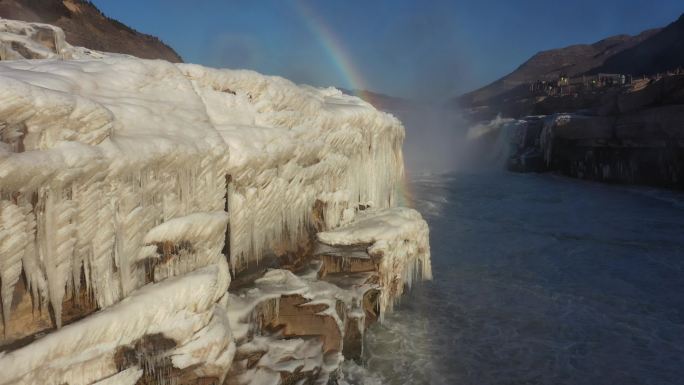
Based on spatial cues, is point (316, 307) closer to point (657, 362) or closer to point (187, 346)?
point (187, 346)

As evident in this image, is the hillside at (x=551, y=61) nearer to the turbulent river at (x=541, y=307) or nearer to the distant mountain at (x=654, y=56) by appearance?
the distant mountain at (x=654, y=56)

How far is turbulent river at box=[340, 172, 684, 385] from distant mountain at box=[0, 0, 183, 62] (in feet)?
63.9

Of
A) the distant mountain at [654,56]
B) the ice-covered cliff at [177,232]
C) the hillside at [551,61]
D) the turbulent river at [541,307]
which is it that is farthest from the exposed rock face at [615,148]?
the hillside at [551,61]

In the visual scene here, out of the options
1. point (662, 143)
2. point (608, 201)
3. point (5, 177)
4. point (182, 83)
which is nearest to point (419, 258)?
point (182, 83)

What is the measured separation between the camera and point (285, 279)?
6.22m

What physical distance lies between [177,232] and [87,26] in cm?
2469

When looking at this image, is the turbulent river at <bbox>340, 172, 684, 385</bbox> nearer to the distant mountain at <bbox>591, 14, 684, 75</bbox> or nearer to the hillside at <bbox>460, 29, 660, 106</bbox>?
the distant mountain at <bbox>591, 14, 684, 75</bbox>

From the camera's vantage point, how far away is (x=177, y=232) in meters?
4.70

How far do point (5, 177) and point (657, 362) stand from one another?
9.12m

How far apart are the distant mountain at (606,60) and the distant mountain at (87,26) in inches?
2024

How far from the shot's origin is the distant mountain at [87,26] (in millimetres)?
20186

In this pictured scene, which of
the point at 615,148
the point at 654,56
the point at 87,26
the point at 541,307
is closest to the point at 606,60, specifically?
the point at 654,56

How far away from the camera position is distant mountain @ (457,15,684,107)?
63625mm

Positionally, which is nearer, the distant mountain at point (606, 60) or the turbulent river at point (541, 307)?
the turbulent river at point (541, 307)
